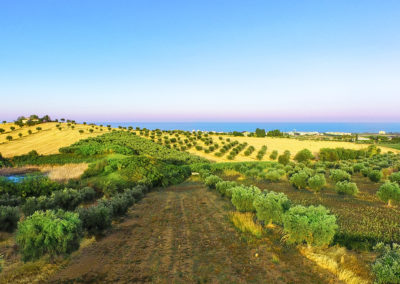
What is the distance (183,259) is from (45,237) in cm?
442

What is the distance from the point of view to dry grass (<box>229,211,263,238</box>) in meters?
10.0

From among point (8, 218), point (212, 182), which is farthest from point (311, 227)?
point (212, 182)

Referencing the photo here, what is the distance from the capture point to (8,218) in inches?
387

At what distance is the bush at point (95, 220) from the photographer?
31.9 feet

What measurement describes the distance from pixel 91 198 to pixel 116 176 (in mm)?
6041

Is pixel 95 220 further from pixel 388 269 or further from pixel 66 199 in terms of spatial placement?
pixel 388 269

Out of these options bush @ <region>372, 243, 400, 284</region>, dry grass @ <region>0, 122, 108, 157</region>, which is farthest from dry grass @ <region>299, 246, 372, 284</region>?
dry grass @ <region>0, 122, 108, 157</region>

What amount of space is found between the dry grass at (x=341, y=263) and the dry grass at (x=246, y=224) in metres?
1.95

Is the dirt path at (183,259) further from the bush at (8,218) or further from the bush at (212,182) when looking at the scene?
the bush at (212,182)

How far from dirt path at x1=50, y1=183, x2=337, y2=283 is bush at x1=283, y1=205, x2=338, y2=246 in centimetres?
65

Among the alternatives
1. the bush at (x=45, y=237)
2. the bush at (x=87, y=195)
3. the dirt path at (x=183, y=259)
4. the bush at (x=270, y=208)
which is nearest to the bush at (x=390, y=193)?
the bush at (x=270, y=208)

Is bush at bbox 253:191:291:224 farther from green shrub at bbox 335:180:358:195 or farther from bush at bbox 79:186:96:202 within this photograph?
bush at bbox 79:186:96:202

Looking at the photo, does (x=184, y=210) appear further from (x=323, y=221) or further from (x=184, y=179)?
(x=184, y=179)

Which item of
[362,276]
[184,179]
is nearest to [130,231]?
[362,276]
